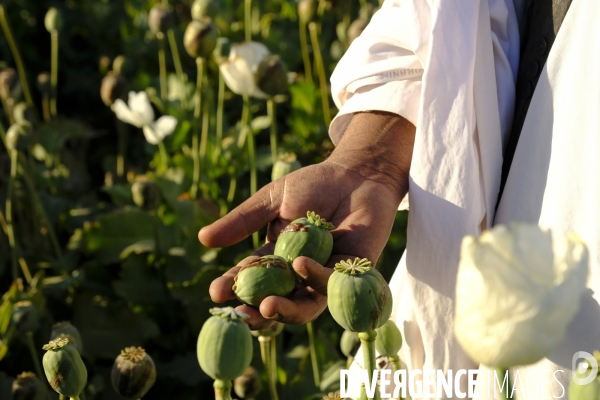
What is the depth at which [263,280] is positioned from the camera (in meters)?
0.67

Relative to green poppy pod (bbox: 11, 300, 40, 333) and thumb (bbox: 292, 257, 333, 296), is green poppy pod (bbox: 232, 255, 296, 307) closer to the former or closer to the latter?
thumb (bbox: 292, 257, 333, 296)

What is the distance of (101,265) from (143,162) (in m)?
0.56

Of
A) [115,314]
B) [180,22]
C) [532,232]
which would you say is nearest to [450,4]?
[532,232]

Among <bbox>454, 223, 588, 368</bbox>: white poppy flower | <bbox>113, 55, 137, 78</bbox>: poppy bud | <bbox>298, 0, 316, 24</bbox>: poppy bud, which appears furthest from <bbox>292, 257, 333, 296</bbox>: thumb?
<bbox>113, 55, 137, 78</bbox>: poppy bud

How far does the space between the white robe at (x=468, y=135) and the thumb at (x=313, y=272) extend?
6.3 inches

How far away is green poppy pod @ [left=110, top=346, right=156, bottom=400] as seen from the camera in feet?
2.45

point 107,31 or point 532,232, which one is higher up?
point 532,232

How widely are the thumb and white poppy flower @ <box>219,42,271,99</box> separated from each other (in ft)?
2.39

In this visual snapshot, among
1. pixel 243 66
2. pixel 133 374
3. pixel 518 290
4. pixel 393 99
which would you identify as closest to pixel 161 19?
pixel 243 66

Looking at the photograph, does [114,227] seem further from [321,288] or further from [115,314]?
[321,288]

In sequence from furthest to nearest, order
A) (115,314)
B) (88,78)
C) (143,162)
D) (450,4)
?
(88,78) < (143,162) < (115,314) < (450,4)

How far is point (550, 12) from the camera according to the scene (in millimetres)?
762

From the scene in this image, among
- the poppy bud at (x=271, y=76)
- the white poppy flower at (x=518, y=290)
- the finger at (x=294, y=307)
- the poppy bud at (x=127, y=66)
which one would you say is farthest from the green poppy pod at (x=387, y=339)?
the poppy bud at (x=127, y=66)

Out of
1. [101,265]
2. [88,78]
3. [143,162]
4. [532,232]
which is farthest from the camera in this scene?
[88,78]
